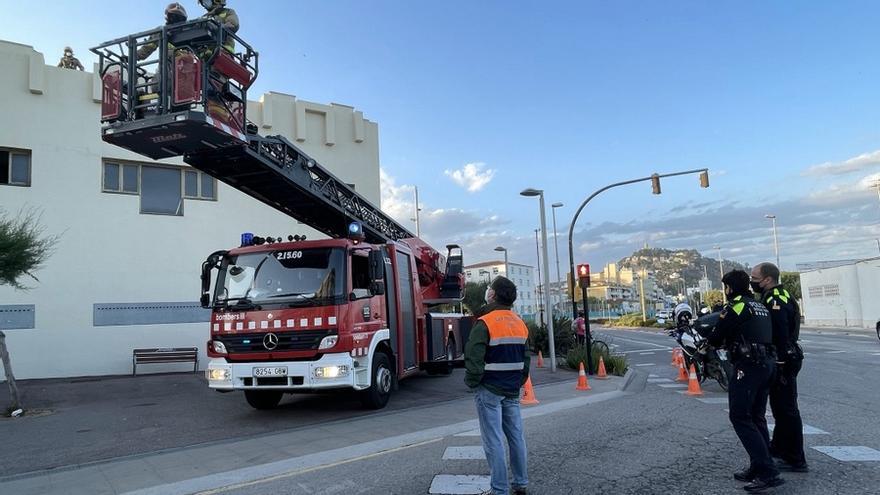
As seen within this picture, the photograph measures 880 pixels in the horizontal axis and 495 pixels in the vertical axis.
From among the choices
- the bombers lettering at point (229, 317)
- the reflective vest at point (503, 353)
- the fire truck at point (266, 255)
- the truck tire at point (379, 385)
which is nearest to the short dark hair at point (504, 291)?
the reflective vest at point (503, 353)

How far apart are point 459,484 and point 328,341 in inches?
147

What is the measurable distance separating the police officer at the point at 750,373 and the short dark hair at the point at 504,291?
192 cm

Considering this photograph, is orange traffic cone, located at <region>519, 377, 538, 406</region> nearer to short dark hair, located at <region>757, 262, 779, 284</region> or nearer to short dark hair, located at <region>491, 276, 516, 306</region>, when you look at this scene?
short dark hair, located at <region>757, 262, 779, 284</region>

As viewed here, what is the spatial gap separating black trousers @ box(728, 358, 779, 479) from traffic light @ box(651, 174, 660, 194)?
50.8 feet

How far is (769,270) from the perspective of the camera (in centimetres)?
562

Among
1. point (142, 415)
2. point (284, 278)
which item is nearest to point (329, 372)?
point (284, 278)

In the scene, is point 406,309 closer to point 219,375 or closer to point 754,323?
point 219,375

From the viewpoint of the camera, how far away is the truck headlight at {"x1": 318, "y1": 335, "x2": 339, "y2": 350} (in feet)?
26.8

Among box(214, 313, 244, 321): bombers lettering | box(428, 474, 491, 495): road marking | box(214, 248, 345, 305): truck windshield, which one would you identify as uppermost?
box(214, 248, 345, 305): truck windshield

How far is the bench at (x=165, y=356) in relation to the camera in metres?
15.7

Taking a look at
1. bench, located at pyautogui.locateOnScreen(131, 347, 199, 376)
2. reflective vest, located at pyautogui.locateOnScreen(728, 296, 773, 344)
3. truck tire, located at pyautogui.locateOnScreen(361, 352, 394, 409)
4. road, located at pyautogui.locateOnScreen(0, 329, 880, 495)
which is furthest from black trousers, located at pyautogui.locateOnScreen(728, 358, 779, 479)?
bench, located at pyautogui.locateOnScreen(131, 347, 199, 376)

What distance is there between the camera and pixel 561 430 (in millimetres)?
7199

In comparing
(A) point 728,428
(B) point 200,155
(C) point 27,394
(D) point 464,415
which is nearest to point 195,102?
(B) point 200,155

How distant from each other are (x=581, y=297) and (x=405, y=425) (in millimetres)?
9137
